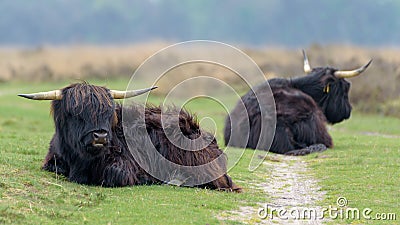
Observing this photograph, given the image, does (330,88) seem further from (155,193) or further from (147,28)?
(147,28)

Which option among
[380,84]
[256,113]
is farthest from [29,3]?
[256,113]

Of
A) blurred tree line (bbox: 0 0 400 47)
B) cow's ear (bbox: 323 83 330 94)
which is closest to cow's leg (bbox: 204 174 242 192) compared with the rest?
cow's ear (bbox: 323 83 330 94)

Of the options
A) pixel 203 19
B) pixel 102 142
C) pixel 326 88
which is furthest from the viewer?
pixel 203 19

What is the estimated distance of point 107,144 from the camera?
986 cm

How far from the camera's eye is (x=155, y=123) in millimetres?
10766

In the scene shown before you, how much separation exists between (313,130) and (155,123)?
20.5ft

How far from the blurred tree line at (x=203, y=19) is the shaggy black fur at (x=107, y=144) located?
7709cm

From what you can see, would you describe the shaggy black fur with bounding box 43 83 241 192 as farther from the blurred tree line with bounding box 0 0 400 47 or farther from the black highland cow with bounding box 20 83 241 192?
the blurred tree line with bounding box 0 0 400 47

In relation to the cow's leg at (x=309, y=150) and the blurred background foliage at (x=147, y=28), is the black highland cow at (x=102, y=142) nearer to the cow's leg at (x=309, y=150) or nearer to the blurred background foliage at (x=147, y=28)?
the cow's leg at (x=309, y=150)

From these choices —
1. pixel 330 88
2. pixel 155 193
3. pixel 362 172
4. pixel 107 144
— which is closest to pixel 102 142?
pixel 107 144

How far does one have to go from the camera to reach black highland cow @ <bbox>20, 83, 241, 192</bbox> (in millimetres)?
9922

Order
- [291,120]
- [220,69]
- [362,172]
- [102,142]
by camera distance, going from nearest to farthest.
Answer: [102,142], [362,172], [291,120], [220,69]

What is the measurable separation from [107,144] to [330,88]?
30.8 feet

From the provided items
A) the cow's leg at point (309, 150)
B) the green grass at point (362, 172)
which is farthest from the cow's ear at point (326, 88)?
the cow's leg at point (309, 150)
